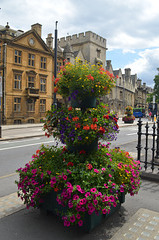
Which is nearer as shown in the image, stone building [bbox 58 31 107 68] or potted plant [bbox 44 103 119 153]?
potted plant [bbox 44 103 119 153]

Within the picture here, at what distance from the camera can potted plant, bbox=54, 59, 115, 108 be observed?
11.9 ft

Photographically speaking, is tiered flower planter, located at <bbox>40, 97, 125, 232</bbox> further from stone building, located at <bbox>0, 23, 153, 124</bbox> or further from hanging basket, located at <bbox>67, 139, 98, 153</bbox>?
stone building, located at <bbox>0, 23, 153, 124</bbox>

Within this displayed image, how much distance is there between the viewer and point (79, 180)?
3451 millimetres

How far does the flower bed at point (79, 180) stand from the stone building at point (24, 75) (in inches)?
975

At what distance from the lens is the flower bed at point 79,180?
3.19m

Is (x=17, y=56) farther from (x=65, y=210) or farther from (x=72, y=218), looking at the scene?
(x=72, y=218)

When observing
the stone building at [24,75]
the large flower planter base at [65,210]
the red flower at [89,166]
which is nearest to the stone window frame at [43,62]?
the stone building at [24,75]

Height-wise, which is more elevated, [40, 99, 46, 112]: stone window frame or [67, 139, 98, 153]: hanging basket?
[40, 99, 46, 112]: stone window frame

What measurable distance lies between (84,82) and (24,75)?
2762cm

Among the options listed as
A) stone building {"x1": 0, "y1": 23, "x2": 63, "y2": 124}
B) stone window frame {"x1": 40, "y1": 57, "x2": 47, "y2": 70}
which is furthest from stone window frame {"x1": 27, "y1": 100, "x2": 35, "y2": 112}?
stone window frame {"x1": 40, "y1": 57, "x2": 47, "y2": 70}

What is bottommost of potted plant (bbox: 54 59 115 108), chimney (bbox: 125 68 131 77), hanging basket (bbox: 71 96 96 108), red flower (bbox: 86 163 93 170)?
red flower (bbox: 86 163 93 170)

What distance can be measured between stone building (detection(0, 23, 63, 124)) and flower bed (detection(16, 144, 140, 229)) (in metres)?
24.8

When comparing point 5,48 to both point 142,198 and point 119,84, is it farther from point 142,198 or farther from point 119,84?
point 119,84

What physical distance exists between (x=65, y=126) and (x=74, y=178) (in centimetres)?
86
